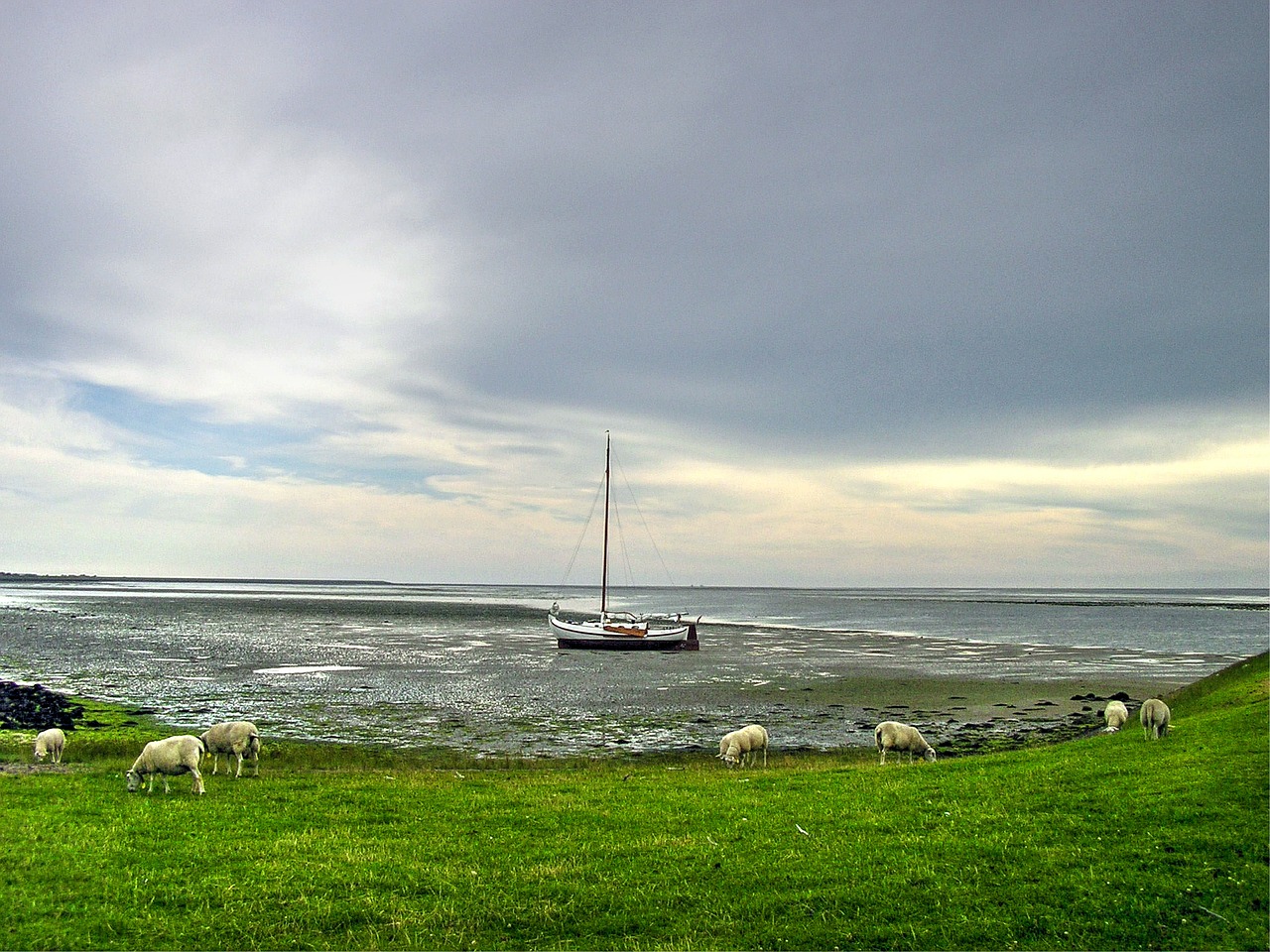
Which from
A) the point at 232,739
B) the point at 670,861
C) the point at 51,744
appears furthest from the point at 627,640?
the point at 670,861

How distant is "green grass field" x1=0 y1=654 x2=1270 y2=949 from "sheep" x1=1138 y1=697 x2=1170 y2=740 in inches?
74.8

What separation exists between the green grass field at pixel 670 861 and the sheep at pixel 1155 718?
1.90m

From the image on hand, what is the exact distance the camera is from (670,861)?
44.9 feet

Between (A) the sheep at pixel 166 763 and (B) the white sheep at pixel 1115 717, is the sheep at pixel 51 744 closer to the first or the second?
(A) the sheep at pixel 166 763

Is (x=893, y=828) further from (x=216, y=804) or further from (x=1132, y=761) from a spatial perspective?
(x=216, y=804)

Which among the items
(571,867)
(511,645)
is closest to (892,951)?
(571,867)

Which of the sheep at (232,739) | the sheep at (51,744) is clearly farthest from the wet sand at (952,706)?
the sheep at (51,744)

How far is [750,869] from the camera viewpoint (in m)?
13.1

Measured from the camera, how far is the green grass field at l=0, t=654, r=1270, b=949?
10742 millimetres

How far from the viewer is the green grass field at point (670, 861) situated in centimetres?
1074

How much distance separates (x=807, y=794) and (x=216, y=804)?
1326 cm

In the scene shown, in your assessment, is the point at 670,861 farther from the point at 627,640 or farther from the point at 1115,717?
the point at 627,640

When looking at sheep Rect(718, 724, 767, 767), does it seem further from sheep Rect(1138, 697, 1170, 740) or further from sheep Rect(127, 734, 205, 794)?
sheep Rect(127, 734, 205, 794)

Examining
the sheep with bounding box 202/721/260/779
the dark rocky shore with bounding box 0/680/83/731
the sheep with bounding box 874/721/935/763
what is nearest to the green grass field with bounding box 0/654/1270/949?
the sheep with bounding box 202/721/260/779
